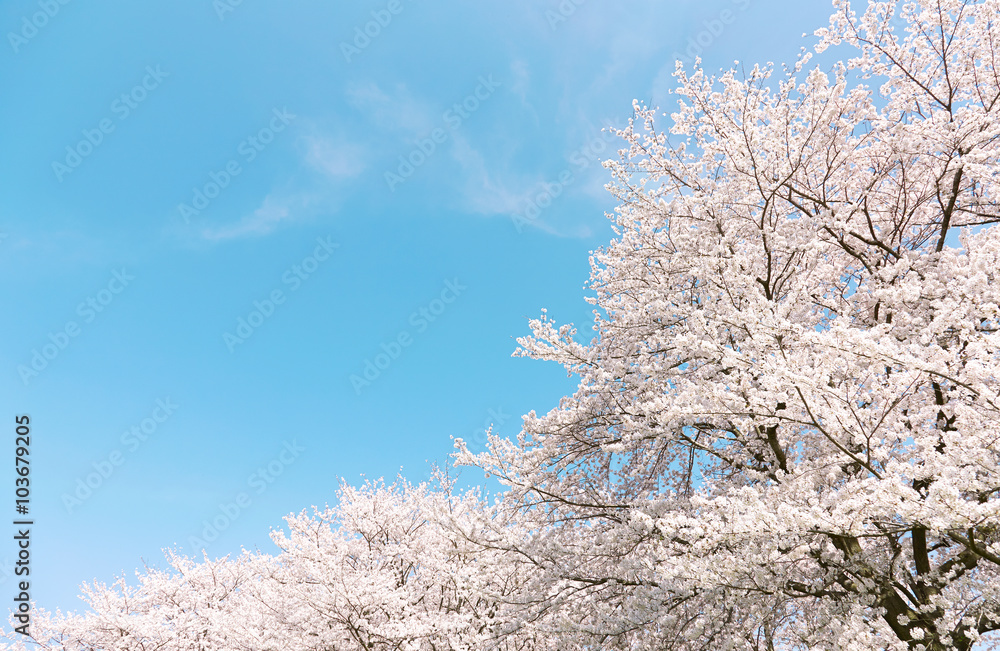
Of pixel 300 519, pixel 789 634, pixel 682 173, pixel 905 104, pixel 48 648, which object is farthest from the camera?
pixel 48 648

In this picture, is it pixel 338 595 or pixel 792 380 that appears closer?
pixel 792 380

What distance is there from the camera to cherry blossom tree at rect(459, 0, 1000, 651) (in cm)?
438

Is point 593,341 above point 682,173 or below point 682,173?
below

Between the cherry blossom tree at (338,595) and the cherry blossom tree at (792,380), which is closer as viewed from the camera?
the cherry blossom tree at (792,380)

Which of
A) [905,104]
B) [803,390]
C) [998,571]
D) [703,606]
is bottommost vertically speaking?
[998,571]

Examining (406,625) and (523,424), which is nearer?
(523,424)

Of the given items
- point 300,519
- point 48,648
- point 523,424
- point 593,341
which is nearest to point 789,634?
point 523,424

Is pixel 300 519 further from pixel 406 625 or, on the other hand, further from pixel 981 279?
pixel 981 279

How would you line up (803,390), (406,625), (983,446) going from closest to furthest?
(983,446) → (803,390) → (406,625)

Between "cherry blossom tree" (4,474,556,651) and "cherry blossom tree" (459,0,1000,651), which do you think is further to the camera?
"cherry blossom tree" (4,474,556,651)

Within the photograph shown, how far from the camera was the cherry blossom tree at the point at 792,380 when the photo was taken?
14.4 feet

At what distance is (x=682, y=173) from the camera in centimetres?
750

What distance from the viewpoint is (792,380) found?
411cm

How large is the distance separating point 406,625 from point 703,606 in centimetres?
550
